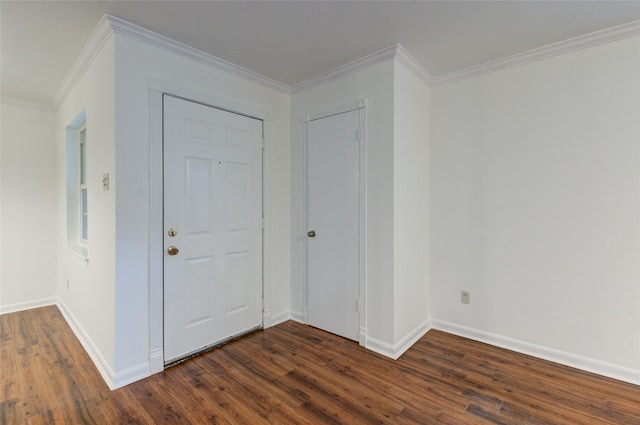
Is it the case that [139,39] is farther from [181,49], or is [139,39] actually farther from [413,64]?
[413,64]

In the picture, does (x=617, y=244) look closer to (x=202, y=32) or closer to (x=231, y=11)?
(x=231, y=11)

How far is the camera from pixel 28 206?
3.69m

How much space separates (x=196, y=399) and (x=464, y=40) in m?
3.15

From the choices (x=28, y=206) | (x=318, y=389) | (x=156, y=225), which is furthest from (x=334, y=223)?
(x=28, y=206)

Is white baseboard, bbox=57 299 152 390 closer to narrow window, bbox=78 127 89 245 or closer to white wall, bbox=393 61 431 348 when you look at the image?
narrow window, bbox=78 127 89 245

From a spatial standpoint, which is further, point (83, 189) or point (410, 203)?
point (83, 189)

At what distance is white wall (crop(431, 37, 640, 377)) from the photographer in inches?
87.0

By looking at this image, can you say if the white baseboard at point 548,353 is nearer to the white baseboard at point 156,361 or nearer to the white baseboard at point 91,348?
the white baseboard at point 156,361

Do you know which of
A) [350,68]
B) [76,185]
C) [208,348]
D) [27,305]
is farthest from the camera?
[27,305]

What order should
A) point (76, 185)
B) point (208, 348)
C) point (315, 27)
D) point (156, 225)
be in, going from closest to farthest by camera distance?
point (315, 27), point (156, 225), point (208, 348), point (76, 185)

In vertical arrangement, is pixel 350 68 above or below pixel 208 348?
above

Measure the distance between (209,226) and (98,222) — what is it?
808 mm

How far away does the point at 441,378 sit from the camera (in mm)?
2201

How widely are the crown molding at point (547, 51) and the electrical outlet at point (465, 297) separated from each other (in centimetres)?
199
